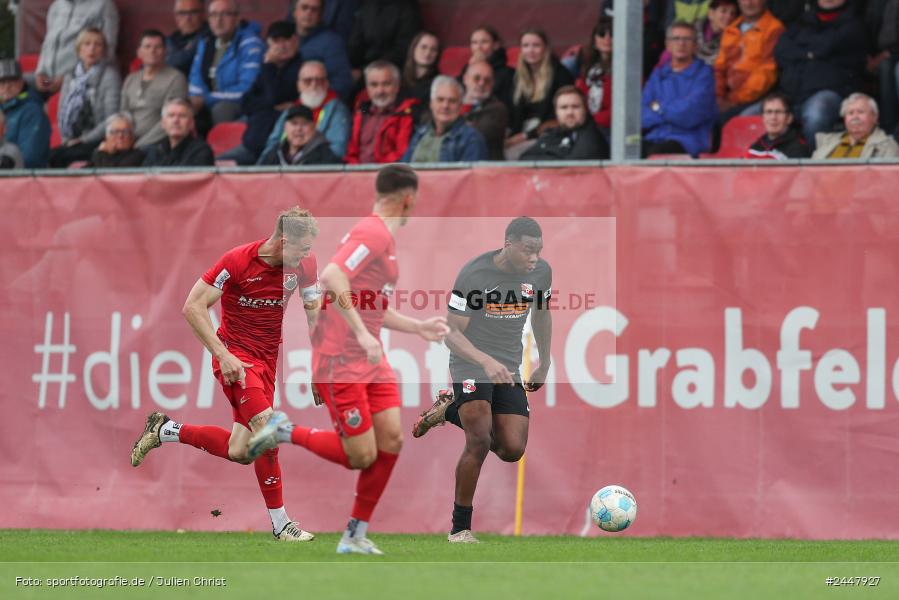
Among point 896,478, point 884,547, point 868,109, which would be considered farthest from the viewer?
point 868,109

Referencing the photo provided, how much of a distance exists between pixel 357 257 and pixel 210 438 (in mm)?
2609

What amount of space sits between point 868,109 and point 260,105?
5910 mm

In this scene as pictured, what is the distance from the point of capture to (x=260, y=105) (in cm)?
1430

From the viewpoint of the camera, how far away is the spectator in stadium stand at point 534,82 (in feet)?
43.8

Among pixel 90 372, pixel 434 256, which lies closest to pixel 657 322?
pixel 434 256

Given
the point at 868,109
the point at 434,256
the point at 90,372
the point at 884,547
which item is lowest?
the point at 884,547

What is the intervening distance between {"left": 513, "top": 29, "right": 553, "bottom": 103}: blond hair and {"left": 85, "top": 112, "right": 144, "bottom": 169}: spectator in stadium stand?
3.56 meters

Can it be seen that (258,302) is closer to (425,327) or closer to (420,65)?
(425,327)

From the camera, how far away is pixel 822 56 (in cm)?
1265

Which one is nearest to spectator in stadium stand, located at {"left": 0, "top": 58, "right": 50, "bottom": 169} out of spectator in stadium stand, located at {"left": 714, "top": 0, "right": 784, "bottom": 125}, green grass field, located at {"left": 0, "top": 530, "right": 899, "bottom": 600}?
green grass field, located at {"left": 0, "top": 530, "right": 899, "bottom": 600}

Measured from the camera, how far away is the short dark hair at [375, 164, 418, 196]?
322 inches

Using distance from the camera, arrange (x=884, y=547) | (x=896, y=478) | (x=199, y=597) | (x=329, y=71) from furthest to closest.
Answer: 1. (x=329, y=71)
2. (x=896, y=478)
3. (x=884, y=547)
4. (x=199, y=597)

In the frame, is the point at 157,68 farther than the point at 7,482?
Yes

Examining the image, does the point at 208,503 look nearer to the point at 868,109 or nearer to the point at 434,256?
the point at 434,256
